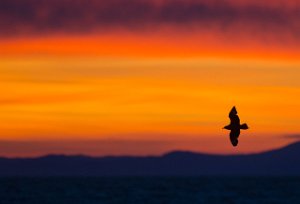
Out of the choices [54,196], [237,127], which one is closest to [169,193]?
[54,196]

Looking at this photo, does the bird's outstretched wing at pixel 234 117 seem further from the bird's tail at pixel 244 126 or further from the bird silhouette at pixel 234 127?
the bird's tail at pixel 244 126

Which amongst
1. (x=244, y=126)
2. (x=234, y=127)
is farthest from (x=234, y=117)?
(x=244, y=126)

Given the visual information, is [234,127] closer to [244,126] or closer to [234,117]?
[234,117]

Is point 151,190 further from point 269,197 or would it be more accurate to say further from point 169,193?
point 269,197

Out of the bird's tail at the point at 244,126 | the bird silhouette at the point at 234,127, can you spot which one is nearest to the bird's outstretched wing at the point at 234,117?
the bird silhouette at the point at 234,127

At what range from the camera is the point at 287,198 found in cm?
12412

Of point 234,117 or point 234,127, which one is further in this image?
point 234,117

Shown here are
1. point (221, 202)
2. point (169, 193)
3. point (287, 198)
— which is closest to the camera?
point (221, 202)

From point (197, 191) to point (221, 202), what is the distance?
1044 inches

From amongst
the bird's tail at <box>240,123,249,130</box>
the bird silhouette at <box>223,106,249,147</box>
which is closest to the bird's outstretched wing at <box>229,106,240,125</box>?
the bird silhouette at <box>223,106,249,147</box>

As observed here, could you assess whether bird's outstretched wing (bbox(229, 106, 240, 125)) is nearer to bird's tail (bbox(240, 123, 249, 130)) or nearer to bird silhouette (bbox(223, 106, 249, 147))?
bird silhouette (bbox(223, 106, 249, 147))

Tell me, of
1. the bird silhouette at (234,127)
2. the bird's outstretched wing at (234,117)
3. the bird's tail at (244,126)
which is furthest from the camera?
the bird's outstretched wing at (234,117)

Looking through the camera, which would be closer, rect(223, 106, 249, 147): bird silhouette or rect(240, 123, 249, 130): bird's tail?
rect(240, 123, 249, 130): bird's tail

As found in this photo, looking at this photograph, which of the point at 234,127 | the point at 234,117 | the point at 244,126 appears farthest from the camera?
the point at 234,117
